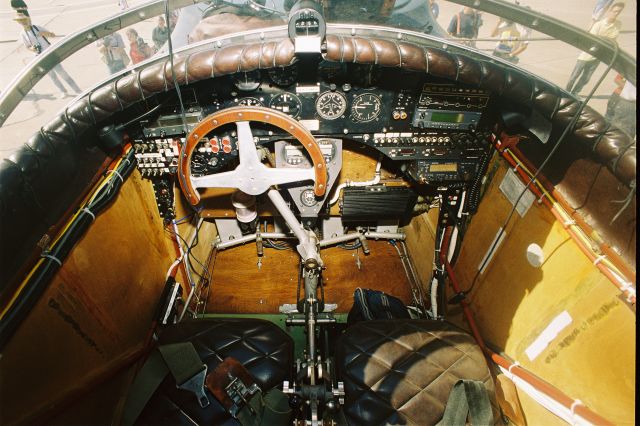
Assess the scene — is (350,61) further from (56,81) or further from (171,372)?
(56,81)

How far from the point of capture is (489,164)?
8.03 feet

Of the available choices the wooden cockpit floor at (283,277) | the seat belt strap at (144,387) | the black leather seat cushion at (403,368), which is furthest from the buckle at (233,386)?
the wooden cockpit floor at (283,277)

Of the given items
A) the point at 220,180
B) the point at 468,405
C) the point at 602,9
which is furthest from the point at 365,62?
Result: the point at 602,9

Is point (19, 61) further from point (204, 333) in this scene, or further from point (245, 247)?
point (204, 333)

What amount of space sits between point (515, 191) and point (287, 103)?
5.27 ft

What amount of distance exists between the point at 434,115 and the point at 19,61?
900 centimetres

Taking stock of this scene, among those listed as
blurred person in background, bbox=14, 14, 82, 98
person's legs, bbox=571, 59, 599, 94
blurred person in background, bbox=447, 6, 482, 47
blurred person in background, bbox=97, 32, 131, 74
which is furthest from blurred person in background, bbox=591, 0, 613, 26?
blurred person in background, bbox=14, 14, 82, 98

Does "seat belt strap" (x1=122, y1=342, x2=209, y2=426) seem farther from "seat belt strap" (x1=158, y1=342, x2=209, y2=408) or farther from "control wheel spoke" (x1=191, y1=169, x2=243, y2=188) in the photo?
"control wheel spoke" (x1=191, y1=169, x2=243, y2=188)

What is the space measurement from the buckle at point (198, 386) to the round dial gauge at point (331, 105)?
5.50ft

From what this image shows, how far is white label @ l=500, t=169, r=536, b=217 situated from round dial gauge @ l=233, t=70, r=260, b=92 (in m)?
1.76

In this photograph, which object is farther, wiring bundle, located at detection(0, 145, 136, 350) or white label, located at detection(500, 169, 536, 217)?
white label, located at detection(500, 169, 536, 217)

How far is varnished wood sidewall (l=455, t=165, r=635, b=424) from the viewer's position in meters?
1.36

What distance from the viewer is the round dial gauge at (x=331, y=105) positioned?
2091 millimetres

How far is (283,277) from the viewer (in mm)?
3309
